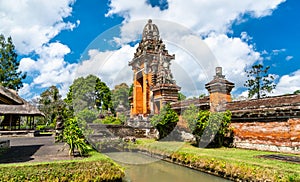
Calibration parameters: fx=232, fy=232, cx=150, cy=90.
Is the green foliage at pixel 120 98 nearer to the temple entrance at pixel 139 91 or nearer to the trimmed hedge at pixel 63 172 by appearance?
the temple entrance at pixel 139 91

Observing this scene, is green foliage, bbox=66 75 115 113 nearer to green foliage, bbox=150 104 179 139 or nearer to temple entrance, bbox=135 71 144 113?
temple entrance, bbox=135 71 144 113

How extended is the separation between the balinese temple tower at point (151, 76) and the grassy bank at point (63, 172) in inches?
465

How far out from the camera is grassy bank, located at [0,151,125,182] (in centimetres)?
588

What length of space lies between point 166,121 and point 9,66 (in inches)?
1103

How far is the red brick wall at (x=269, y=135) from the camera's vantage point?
29.4ft

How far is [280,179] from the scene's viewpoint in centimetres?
569

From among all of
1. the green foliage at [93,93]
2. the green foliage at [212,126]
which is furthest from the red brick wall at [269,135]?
the green foliage at [93,93]

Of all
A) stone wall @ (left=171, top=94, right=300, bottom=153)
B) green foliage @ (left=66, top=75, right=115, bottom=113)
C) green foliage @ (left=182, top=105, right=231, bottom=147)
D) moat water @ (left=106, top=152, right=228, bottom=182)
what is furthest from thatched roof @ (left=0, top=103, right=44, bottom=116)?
stone wall @ (left=171, top=94, right=300, bottom=153)

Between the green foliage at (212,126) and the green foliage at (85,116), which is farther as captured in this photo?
the green foliage at (85,116)

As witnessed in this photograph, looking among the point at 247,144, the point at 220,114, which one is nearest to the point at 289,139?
the point at 247,144

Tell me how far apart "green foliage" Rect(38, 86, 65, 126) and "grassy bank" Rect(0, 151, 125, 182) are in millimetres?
28195

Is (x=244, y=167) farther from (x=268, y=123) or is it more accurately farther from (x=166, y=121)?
(x=166, y=121)

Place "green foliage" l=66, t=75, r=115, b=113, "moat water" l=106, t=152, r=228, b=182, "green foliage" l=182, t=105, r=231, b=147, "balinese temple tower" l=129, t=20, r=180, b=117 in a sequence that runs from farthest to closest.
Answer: "green foliage" l=66, t=75, r=115, b=113 < "balinese temple tower" l=129, t=20, r=180, b=117 < "green foliage" l=182, t=105, r=231, b=147 < "moat water" l=106, t=152, r=228, b=182

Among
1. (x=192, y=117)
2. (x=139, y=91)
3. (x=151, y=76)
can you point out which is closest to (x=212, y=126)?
(x=192, y=117)
